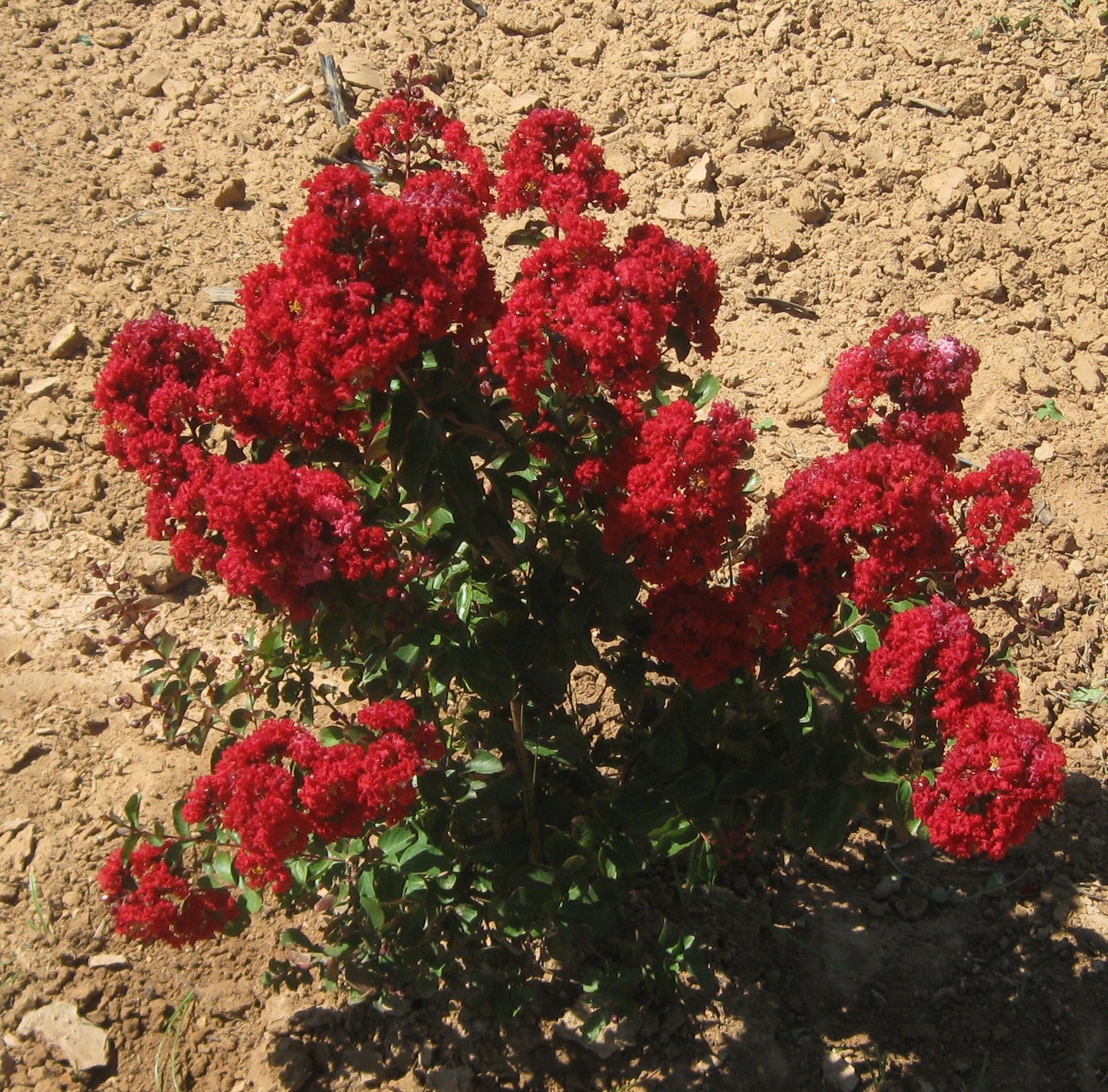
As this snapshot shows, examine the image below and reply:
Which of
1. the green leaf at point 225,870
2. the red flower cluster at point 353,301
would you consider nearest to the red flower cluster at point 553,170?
the red flower cluster at point 353,301

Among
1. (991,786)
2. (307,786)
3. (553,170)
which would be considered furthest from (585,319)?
(991,786)

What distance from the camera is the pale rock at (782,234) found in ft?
17.5

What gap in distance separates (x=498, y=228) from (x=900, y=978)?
3683mm

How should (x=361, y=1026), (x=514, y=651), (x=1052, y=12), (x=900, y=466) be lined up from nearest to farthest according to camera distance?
(x=900, y=466) → (x=514, y=651) → (x=361, y=1026) → (x=1052, y=12)

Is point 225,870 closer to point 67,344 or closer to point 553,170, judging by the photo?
point 553,170

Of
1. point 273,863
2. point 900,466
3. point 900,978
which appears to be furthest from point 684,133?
point 273,863

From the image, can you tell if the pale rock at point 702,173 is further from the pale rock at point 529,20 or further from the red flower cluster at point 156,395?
the red flower cluster at point 156,395

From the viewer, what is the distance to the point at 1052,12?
6031 mm

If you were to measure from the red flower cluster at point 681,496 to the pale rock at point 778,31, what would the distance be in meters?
4.32

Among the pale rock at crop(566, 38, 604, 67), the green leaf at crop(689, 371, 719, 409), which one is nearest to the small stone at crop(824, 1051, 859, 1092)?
the green leaf at crop(689, 371, 719, 409)

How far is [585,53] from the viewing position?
19.7ft

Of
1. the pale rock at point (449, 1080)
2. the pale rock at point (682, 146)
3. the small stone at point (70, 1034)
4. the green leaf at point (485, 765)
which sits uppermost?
the pale rock at point (682, 146)

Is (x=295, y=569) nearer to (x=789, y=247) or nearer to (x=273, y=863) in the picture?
(x=273, y=863)

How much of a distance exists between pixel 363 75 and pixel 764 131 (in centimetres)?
212
